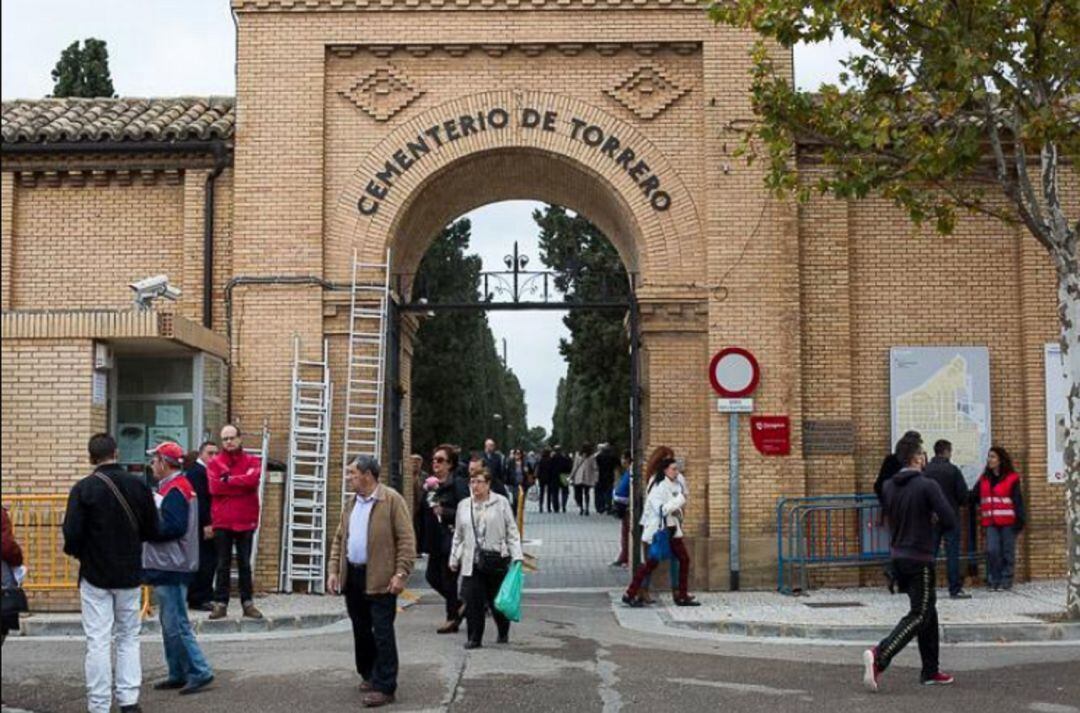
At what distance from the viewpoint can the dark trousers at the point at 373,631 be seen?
31.0ft

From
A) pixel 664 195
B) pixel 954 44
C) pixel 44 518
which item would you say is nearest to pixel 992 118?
pixel 954 44

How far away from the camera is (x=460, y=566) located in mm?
12359

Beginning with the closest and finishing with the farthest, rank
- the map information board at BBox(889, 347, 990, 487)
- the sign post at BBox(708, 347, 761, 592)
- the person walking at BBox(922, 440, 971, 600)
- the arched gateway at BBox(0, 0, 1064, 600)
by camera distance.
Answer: the person walking at BBox(922, 440, 971, 600) → the sign post at BBox(708, 347, 761, 592) → the arched gateway at BBox(0, 0, 1064, 600) → the map information board at BBox(889, 347, 990, 487)

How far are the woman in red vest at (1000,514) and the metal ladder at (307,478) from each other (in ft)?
25.0

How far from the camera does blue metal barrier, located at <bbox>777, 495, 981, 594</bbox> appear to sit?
52.8 feet

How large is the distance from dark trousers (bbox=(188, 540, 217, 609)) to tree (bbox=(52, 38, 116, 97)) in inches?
761

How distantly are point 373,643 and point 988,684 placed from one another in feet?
14.6

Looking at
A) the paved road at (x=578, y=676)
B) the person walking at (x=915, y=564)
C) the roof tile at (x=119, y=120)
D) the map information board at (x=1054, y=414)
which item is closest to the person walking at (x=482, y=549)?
the paved road at (x=578, y=676)

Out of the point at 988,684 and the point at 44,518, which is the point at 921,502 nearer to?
the point at 988,684

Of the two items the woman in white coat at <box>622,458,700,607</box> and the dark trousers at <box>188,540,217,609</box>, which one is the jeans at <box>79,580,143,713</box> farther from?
the woman in white coat at <box>622,458,700,607</box>

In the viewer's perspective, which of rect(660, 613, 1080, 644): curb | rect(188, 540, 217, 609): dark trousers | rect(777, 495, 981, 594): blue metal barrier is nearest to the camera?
rect(660, 613, 1080, 644): curb

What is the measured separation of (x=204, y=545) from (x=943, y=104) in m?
8.29

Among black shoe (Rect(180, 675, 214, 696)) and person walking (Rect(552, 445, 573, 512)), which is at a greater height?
person walking (Rect(552, 445, 573, 512))

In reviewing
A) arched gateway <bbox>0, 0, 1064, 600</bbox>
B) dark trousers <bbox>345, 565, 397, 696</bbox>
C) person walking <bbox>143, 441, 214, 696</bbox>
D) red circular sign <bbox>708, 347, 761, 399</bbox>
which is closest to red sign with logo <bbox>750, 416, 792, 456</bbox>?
arched gateway <bbox>0, 0, 1064, 600</bbox>
